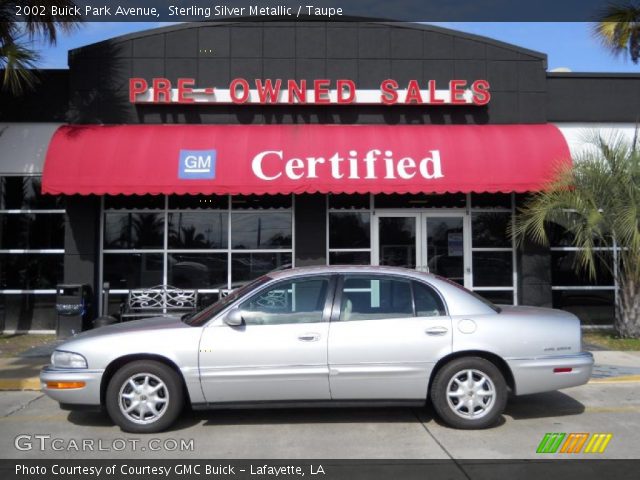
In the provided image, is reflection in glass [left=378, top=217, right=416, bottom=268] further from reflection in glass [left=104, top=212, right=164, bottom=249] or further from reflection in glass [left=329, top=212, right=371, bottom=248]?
reflection in glass [left=104, top=212, right=164, bottom=249]

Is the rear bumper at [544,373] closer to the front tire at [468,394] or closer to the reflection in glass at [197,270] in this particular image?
the front tire at [468,394]

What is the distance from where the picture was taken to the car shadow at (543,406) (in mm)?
6605

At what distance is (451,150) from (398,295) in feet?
19.5

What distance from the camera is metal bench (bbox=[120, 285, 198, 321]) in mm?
11587

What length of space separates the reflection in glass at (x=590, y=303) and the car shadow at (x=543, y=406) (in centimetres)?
554

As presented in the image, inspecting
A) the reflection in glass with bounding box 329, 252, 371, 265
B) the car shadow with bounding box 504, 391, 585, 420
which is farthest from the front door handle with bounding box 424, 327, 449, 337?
the reflection in glass with bounding box 329, 252, 371, 265

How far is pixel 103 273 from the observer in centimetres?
1237

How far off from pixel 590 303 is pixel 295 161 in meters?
6.81

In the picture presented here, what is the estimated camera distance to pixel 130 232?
12414mm

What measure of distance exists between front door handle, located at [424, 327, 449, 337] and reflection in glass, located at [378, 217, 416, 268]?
6358mm

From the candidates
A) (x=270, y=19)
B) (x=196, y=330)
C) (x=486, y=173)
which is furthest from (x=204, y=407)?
(x=270, y=19)

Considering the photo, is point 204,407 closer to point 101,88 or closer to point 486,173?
point 486,173

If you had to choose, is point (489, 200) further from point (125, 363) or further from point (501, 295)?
point (125, 363)

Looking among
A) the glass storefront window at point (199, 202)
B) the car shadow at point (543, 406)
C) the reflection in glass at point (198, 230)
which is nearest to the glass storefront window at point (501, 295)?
the car shadow at point (543, 406)
